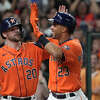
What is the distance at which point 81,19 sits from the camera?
24.7ft

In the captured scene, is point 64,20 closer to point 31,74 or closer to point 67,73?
point 67,73

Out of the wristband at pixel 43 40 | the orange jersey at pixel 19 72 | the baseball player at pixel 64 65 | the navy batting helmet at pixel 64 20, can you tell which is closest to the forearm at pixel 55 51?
the wristband at pixel 43 40

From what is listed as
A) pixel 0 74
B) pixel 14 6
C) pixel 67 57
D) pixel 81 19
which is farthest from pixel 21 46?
pixel 14 6

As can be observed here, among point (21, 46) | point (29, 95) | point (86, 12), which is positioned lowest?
point (29, 95)

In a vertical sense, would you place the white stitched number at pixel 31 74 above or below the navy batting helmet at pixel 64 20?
below

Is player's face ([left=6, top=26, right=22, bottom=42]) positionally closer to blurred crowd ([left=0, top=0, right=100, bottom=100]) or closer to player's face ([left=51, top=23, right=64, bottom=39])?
player's face ([left=51, top=23, right=64, bottom=39])

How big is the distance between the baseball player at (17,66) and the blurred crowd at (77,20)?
109 centimetres

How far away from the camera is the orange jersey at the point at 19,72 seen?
4203 millimetres

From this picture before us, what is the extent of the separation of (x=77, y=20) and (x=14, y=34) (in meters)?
3.38

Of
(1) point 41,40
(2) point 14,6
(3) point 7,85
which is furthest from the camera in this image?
(2) point 14,6

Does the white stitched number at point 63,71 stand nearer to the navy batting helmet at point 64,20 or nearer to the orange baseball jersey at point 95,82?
the navy batting helmet at point 64,20

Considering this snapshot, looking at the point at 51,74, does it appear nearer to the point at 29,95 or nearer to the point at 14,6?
the point at 29,95

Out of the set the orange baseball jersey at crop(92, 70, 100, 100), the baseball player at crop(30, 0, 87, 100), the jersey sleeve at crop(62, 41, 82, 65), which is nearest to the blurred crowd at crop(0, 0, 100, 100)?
the orange baseball jersey at crop(92, 70, 100, 100)

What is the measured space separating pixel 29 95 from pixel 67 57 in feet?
2.58
